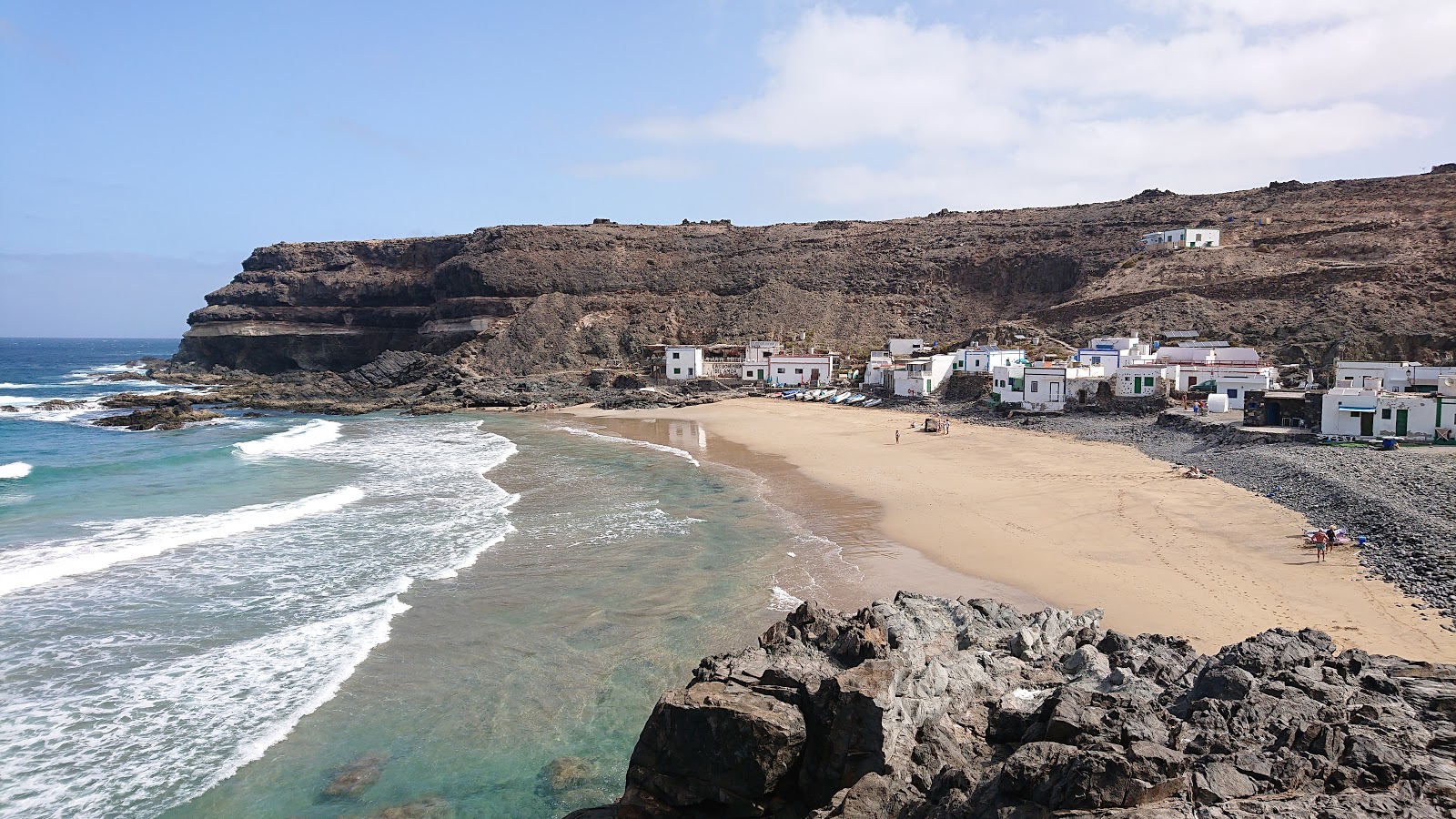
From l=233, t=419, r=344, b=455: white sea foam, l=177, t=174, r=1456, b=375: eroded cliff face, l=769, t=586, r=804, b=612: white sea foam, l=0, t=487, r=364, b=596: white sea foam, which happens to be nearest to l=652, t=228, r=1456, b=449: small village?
l=177, t=174, r=1456, b=375: eroded cliff face

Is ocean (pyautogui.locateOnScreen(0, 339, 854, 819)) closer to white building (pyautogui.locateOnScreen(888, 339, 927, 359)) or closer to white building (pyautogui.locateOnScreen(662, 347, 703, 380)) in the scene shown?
white building (pyautogui.locateOnScreen(662, 347, 703, 380))

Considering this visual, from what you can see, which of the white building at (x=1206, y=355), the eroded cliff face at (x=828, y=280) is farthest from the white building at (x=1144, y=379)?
the eroded cliff face at (x=828, y=280)

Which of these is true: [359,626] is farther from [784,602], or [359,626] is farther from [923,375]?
[923,375]

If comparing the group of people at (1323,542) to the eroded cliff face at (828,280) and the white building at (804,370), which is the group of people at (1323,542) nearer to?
the eroded cliff face at (828,280)

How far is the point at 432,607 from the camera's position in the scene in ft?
46.6

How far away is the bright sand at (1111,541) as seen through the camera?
1292cm

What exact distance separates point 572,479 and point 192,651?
14.0 m

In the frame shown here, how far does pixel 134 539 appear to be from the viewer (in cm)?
1847

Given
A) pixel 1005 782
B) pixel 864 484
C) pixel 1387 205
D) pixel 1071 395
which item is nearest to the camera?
pixel 1005 782

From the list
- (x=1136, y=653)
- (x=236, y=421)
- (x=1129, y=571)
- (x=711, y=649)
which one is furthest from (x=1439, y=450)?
(x=236, y=421)

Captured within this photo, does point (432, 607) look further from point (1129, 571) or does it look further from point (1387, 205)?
point (1387, 205)

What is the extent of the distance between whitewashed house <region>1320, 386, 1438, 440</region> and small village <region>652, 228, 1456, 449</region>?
34 millimetres

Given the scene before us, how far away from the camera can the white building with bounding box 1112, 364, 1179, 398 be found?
3562 cm

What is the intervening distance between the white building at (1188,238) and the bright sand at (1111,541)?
3548cm
